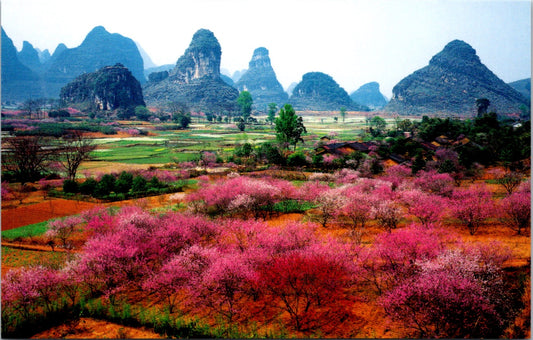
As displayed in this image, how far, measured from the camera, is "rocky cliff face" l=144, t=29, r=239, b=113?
484ft

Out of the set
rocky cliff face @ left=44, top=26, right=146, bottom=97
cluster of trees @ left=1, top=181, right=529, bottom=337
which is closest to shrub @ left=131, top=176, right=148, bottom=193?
cluster of trees @ left=1, top=181, right=529, bottom=337

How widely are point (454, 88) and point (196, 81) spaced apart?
401 feet

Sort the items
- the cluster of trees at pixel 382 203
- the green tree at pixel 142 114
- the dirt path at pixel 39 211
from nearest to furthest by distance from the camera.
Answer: the cluster of trees at pixel 382 203, the dirt path at pixel 39 211, the green tree at pixel 142 114

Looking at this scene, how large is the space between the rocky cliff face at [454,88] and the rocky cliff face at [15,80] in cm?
16902

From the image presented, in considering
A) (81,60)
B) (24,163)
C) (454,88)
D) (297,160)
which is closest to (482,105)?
(454,88)

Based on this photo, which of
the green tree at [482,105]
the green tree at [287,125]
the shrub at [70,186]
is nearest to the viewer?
the shrub at [70,186]

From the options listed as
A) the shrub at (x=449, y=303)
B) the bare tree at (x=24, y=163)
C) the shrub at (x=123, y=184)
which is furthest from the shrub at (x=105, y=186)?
the shrub at (x=449, y=303)

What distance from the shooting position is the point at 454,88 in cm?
12100

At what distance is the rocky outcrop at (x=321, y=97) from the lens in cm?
18350

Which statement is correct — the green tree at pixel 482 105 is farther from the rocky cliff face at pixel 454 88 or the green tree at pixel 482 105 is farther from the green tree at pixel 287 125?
the green tree at pixel 287 125

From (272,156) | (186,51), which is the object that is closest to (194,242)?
(272,156)

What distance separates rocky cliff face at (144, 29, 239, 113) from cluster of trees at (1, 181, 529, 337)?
5358 inches

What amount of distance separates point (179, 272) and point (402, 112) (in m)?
149

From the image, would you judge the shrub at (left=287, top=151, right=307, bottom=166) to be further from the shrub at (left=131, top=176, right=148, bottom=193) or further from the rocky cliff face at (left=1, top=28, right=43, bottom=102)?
the rocky cliff face at (left=1, top=28, right=43, bottom=102)
